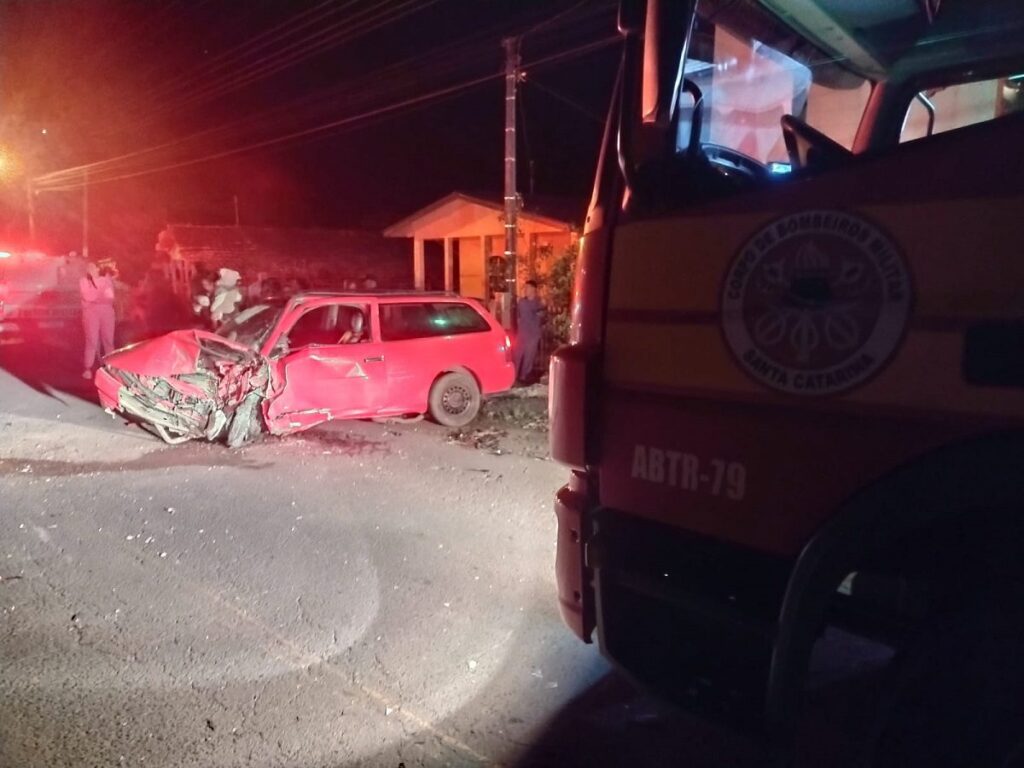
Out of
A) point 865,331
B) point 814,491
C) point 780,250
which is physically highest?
point 780,250

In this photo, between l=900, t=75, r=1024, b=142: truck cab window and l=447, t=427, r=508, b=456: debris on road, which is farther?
l=447, t=427, r=508, b=456: debris on road

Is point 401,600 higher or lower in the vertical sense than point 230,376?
lower

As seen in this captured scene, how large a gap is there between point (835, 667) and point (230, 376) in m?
6.66

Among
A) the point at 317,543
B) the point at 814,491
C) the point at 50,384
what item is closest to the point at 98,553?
the point at 317,543

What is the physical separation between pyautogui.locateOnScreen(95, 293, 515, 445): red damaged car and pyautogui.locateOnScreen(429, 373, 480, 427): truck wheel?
0.01 m

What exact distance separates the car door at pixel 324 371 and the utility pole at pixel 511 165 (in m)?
5.38

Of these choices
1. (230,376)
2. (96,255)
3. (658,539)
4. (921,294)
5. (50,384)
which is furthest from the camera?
(96,255)

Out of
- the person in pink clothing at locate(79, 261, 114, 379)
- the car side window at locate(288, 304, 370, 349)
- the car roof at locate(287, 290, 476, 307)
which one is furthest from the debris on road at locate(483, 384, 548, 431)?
the person in pink clothing at locate(79, 261, 114, 379)

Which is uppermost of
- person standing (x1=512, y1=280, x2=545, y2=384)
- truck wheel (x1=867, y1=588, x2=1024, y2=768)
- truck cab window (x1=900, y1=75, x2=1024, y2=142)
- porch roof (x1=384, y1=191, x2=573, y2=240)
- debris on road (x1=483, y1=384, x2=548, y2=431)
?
porch roof (x1=384, y1=191, x2=573, y2=240)

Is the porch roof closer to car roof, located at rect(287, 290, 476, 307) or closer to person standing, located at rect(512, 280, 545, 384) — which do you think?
person standing, located at rect(512, 280, 545, 384)

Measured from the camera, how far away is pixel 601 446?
108 inches

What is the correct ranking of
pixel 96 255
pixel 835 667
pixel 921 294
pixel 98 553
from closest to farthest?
pixel 921 294
pixel 835 667
pixel 98 553
pixel 96 255

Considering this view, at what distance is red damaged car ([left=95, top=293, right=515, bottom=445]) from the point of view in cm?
876

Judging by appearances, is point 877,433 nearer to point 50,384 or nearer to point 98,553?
point 98,553
